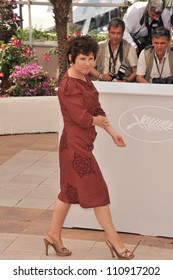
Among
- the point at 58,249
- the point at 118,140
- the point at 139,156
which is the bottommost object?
the point at 58,249

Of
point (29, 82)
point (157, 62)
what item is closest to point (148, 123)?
point (157, 62)

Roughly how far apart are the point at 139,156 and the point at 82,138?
755 mm

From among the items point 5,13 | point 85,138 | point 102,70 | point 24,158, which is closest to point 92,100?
point 85,138

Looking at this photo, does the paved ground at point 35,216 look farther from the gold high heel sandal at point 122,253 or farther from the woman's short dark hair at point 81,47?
the woman's short dark hair at point 81,47

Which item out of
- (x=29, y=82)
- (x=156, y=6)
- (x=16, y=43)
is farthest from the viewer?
(x=16, y=43)

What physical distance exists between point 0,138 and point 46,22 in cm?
445

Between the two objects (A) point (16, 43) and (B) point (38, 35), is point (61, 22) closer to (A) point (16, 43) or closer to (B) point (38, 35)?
(A) point (16, 43)

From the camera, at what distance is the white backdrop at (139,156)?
612 cm

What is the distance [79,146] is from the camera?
5.66 m

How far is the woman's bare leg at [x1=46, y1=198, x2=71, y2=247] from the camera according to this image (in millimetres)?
5871

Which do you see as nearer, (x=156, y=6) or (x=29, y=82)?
(x=156, y=6)

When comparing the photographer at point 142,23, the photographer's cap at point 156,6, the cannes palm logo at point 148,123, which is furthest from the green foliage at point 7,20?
the cannes palm logo at point 148,123

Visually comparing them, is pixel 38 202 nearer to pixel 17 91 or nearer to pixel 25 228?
pixel 25 228

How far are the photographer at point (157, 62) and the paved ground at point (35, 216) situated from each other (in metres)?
1.44
